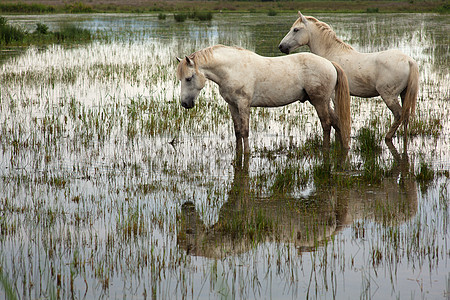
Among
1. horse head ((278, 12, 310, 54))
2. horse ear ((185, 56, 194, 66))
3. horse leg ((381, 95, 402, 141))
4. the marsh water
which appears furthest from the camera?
horse head ((278, 12, 310, 54))

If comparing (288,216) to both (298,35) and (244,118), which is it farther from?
(298,35)

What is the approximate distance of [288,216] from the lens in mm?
5148

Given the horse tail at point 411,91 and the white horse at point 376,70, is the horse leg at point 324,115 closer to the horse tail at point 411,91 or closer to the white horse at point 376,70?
the white horse at point 376,70

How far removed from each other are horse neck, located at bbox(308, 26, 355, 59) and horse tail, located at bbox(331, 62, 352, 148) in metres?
0.67

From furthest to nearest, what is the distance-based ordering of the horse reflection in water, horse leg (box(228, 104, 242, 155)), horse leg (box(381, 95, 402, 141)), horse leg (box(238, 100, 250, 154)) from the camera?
horse leg (box(381, 95, 402, 141))
horse leg (box(228, 104, 242, 155))
horse leg (box(238, 100, 250, 154))
the horse reflection in water

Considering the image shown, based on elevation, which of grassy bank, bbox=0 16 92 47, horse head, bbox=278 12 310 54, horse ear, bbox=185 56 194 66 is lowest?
horse ear, bbox=185 56 194 66

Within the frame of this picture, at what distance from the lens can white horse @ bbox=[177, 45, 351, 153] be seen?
23.7 feet

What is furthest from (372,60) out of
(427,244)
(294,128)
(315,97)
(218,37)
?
(218,37)

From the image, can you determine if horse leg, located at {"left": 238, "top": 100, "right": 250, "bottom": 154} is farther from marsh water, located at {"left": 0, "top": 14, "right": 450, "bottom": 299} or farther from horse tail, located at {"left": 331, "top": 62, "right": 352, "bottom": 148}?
horse tail, located at {"left": 331, "top": 62, "right": 352, "bottom": 148}

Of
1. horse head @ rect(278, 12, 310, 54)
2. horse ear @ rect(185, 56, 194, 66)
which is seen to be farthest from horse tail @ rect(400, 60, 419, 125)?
horse ear @ rect(185, 56, 194, 66)

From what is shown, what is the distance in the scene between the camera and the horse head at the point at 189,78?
7047mm

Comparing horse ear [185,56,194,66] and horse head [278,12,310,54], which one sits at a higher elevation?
horse head [278,12,310,54]

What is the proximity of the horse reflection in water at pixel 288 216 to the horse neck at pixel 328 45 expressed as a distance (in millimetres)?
2826

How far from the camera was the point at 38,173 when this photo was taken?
6.73 meters
